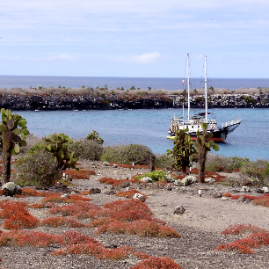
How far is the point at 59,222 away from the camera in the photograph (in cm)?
1302

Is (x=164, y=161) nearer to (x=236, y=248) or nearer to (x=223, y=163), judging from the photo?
(x=223, y=163)

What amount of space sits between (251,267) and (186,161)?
733 inches

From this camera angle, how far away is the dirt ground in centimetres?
916

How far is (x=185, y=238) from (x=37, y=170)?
10680 millimetres

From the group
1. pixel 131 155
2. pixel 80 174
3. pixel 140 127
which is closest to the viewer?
pixel 80 174

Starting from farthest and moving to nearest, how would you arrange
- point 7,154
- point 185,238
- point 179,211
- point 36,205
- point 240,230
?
point 7,154, point 179,211, point 36,205, point 240,230, point 185,238

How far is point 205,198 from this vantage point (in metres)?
19.6

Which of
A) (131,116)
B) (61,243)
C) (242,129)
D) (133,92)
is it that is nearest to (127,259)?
(61,243)

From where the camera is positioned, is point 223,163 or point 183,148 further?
point 223,163

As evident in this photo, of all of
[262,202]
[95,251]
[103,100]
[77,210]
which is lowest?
[262,202]

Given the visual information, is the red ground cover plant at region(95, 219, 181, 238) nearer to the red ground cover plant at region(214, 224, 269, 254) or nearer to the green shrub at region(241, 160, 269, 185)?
the red ground cover plant at region(214, 224, 269, 254)

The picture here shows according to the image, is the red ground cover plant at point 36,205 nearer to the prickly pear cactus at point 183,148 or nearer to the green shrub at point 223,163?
the prickly pear cactus at point 183,148

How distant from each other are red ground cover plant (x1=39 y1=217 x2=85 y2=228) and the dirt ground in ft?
0.90

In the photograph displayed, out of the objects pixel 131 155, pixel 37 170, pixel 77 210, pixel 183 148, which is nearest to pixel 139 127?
pixel 131 155
